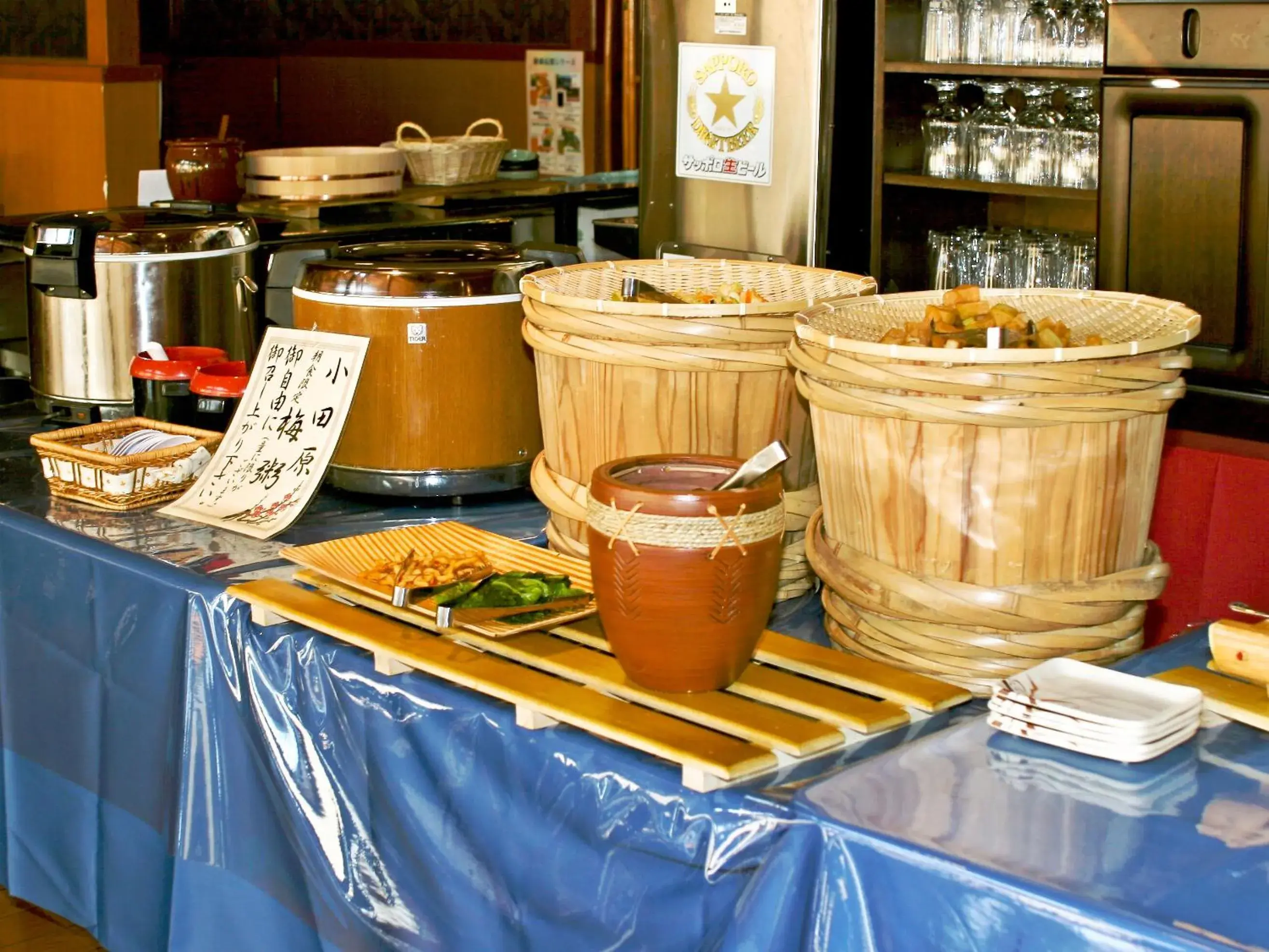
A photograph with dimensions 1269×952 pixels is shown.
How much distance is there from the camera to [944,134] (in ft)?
11.7

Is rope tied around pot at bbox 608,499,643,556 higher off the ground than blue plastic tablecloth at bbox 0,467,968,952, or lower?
higher

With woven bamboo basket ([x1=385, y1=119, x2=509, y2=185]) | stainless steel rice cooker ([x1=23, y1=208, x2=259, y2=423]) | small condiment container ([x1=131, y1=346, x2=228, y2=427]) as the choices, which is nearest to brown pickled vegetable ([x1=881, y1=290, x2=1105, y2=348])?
small condiment container ([x1=131, y1=346, x2=228, y2=427])

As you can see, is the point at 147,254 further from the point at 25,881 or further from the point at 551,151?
the point at 551,151

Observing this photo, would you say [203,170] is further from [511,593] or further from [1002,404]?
[1002,404]

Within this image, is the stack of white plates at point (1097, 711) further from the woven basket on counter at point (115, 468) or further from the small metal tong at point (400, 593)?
the woven basket on counter at point (115, 468)

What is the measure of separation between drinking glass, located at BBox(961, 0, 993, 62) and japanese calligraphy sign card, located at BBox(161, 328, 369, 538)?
1.99 m

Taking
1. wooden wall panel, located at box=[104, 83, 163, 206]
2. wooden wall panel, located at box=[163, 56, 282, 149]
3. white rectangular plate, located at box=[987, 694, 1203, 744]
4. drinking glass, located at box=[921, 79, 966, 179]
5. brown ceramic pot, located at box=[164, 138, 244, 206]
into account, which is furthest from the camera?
wooden wall panel, located at box=[163, 56, 282, 149]

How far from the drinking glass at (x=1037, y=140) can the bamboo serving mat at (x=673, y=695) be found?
86.0 inches

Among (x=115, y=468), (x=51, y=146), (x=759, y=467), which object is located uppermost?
(x=51, y=146)

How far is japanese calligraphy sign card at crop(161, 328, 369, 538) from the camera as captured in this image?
197 centimetres

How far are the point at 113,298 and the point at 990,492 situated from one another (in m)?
1.58

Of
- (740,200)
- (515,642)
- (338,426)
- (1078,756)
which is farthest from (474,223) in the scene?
(1078,756)

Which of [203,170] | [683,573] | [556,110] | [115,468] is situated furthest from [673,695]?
[556,110]

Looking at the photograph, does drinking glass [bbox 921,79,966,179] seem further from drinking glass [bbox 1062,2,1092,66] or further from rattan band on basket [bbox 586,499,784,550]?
rattan band on basket [bbox 586,499,784,550]
